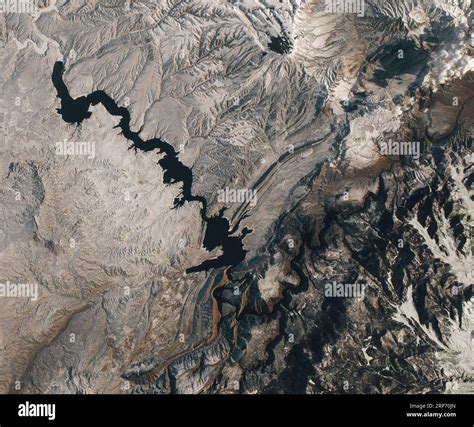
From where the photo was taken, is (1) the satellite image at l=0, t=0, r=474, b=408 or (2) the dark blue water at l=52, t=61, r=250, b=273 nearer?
(1) the satellite image at l=0, t=0, r=474, b=408

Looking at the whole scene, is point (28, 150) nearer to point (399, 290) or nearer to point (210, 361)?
point (210, 361)

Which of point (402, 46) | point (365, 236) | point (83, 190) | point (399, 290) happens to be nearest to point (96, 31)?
point (83, 190)

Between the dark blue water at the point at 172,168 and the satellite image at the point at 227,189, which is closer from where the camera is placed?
the satellite image at the point at 227,189
